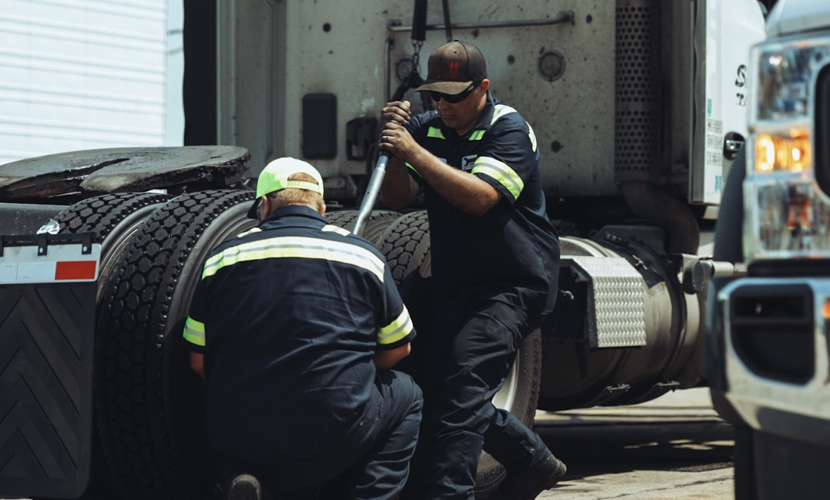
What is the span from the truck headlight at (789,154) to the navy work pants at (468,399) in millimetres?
2137

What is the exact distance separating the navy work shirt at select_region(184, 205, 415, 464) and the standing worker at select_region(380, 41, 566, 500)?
51 cm

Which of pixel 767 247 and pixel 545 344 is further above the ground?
pixel 767 247

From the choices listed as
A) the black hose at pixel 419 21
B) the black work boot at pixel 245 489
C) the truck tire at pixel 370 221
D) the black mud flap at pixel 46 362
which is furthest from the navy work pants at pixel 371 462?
the black hose at pixel 419 21

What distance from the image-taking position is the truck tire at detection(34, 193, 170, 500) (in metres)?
4.96

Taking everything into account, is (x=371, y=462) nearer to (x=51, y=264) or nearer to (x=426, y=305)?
(x=426, y=305)

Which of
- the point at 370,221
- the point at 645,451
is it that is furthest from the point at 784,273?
the point at 645,451

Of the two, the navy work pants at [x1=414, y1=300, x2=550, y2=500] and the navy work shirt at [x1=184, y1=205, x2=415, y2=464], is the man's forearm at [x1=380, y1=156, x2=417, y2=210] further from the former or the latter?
the navy work shirt at [x1=184, y1=205, x2=415, y2=464]

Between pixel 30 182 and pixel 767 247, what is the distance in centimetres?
372

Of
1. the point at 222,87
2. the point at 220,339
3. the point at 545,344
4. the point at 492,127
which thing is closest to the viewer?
the point at 220,339

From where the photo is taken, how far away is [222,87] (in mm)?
8016

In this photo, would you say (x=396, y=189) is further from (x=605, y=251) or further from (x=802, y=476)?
(x=802, y=476)

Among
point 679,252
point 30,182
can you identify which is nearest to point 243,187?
point 30,182

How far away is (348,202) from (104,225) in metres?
2.80

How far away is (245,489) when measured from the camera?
4.14m
